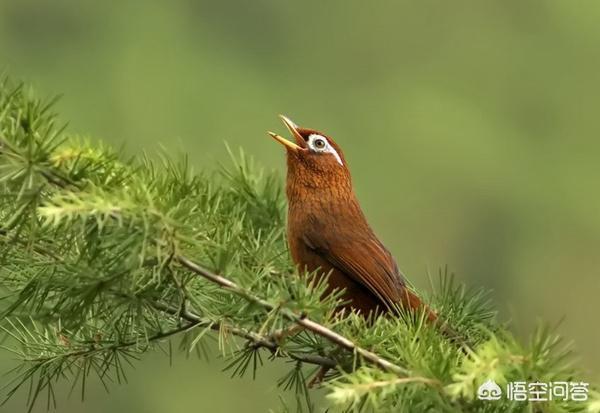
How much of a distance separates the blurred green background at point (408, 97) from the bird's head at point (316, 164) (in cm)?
1541

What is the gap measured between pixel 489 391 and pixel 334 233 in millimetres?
1056

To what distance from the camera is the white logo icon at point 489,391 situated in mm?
1474

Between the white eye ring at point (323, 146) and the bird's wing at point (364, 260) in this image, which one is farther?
the white eye ring at point (323, 146)

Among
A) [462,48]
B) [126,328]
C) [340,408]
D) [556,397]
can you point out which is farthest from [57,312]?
[462,48]

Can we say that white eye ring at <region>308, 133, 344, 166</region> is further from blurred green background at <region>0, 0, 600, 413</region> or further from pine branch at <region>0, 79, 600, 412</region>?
blurred green background at <region>0, 0, 600, 413</region>

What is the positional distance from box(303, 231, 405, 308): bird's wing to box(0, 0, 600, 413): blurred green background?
1562 centimetres

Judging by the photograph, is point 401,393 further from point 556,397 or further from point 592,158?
point 592,158

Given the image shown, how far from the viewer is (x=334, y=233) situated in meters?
2.53

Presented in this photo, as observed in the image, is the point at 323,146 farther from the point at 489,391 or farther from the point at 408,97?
the point at 408,97

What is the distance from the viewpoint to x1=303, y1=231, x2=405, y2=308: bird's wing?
2.38m

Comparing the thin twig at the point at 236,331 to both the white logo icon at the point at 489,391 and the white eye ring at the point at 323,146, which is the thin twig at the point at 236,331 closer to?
the white logo icon at the point at 489,391

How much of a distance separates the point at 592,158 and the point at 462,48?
4.45m

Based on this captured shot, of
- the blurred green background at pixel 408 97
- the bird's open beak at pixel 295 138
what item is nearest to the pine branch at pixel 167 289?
the bird's open beak at pixel 295 138

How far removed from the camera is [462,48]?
28422 millimetres
